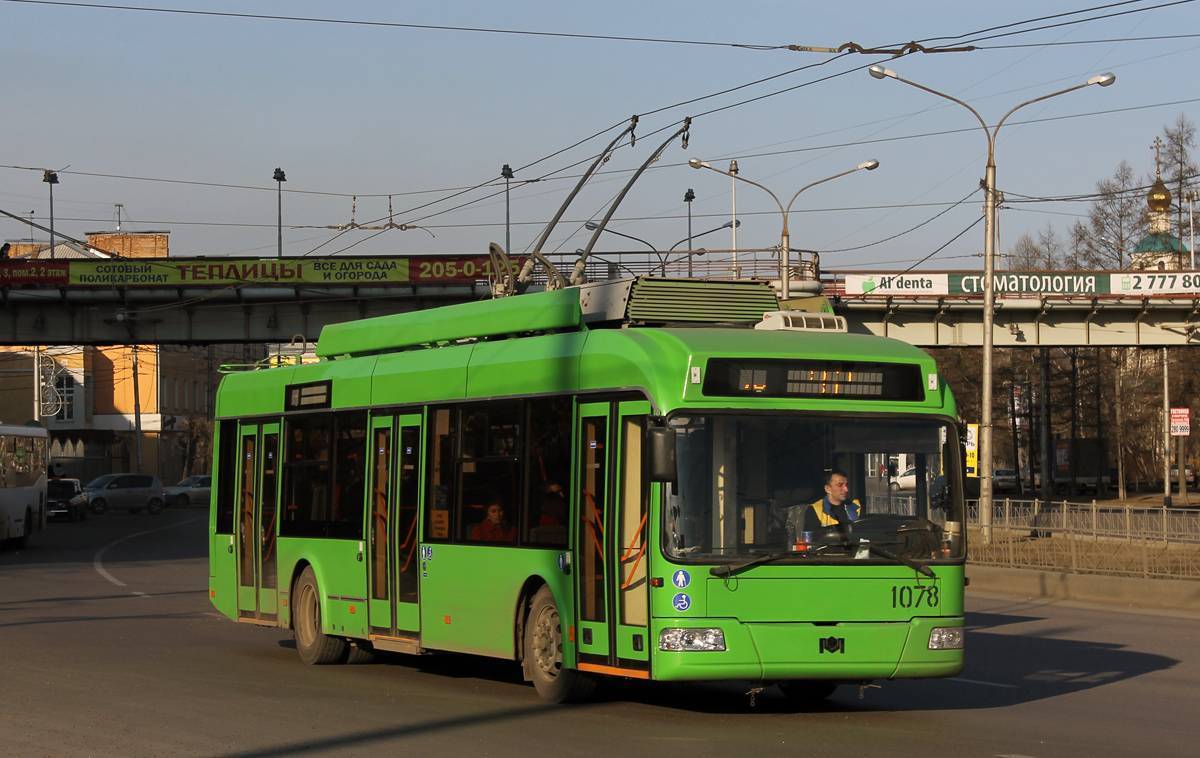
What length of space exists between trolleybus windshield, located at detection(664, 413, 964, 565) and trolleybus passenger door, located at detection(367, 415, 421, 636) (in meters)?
3.81

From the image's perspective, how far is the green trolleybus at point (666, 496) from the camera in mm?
10766

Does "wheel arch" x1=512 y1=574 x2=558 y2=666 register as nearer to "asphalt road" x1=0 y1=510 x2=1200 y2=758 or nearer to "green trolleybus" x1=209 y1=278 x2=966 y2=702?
"green trolleybus" x1=209 y1=278 x2=966 y2=702

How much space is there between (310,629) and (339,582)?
82 cm

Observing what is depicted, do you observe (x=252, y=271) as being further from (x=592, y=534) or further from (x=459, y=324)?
(x=592, y=534)

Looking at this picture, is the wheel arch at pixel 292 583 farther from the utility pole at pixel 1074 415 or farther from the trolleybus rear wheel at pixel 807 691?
the utility pole at pixel 1074 415

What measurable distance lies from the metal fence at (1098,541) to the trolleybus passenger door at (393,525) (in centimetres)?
1462

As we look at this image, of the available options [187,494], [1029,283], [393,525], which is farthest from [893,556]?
[187,494]

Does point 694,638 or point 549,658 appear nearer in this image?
point 694,638

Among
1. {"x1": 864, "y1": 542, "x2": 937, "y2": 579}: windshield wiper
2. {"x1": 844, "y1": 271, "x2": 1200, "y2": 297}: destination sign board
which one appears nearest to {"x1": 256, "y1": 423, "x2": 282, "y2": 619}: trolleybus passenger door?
{"x1": 864, "y1": 542, "x2": 937, "y2": 579}: windshield wiper

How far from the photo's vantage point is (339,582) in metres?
15.1

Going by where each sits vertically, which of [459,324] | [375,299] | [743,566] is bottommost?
[743,566]

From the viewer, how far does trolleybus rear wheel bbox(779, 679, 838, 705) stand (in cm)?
1239

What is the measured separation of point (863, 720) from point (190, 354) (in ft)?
349

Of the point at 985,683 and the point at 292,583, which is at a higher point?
the point at 292,583
